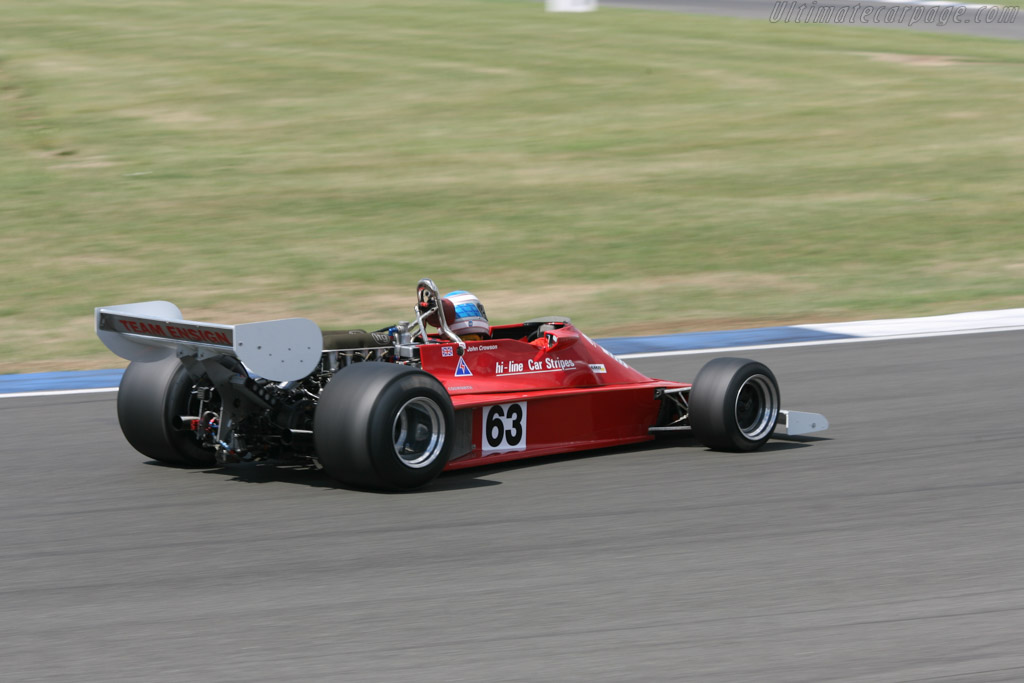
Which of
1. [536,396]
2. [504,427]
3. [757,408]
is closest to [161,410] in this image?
[504,427]

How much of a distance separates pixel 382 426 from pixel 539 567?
122 cm

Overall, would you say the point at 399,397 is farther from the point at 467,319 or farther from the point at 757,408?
the point at 757,408

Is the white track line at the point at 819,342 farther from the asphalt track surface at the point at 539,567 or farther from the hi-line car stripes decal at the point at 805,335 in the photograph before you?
the asphalt track surface at the point at 539,567

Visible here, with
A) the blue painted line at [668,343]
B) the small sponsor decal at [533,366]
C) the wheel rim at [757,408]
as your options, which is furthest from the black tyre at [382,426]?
the blue painted line at [668,343]

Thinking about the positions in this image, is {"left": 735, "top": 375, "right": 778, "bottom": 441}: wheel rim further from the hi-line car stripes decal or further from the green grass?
the green grass

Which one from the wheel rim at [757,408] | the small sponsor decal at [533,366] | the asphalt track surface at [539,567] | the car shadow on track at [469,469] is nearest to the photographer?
the asphalt track surface at [539,567]

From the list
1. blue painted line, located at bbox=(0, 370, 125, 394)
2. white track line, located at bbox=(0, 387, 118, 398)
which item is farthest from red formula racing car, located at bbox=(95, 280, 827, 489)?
blue painted line, located at bbox=(0, 370, 125, 394)

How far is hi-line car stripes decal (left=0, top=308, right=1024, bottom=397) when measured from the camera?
11.5m

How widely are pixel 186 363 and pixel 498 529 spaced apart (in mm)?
1834

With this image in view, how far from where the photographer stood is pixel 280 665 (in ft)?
14.8

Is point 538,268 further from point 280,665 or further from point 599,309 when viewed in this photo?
point 280,665

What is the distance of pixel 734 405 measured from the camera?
304 inches

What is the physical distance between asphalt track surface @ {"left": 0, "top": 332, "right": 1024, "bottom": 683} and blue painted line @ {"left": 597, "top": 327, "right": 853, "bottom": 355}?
3.31 m

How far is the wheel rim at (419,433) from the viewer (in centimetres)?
678
